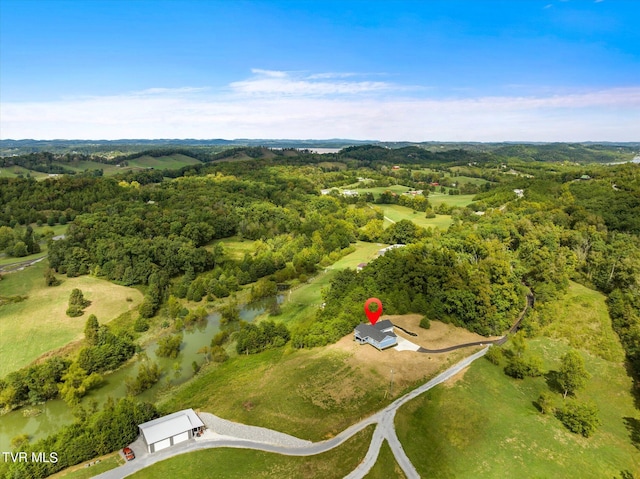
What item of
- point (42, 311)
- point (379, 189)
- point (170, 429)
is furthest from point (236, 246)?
point (379, 189)

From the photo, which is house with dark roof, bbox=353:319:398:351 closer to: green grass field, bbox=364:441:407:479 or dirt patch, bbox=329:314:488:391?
dirt patch, bbox=329:314:488:391

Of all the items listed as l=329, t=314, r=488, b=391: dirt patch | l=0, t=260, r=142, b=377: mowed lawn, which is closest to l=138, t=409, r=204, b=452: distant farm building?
l=329, t=314, r=488, b=391: dirt patch

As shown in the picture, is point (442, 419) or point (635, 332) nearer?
point (442, 419)

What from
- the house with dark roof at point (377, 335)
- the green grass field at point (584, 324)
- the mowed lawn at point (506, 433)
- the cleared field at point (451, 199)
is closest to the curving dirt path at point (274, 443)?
the mowed lawn at point (506, 433)

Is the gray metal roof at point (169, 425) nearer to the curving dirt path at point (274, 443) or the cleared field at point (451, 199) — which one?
the curving dirt path at point (274, 443)

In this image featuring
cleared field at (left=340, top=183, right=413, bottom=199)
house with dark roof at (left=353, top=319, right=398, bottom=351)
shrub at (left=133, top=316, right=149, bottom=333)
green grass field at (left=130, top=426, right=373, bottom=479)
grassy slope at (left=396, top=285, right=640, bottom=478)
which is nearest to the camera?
green grass field at (left=130, top=426, right=373, bottom=479)

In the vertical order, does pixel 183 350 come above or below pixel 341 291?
below

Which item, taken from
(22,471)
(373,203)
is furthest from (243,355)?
(373,203)

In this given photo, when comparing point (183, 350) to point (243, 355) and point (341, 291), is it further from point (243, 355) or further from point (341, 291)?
point (341, 291)
